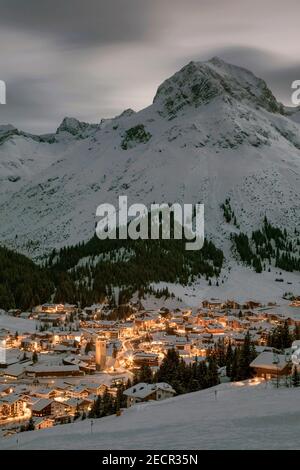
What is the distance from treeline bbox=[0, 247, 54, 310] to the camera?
159 metres

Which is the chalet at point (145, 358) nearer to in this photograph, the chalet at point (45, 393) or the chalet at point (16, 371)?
the chalet at point (16, 371)

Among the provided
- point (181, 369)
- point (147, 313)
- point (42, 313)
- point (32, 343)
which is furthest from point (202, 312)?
point (181, 369)

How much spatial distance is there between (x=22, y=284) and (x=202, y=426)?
138m

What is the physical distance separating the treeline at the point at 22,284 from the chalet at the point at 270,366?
4293 inches

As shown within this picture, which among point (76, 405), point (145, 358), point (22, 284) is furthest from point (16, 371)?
point (22, 284)

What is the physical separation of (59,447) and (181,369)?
38.1m

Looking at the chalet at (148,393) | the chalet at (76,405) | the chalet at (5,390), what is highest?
the chalet at (148,393)

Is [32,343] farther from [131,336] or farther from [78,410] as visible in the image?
[78,410]

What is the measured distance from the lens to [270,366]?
55.5 metres

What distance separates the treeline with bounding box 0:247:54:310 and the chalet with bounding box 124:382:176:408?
98212 millimetres

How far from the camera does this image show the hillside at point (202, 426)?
2808 centimetres

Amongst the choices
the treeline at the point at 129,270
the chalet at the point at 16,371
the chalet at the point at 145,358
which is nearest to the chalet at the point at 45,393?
the chalet at the point at 16,371

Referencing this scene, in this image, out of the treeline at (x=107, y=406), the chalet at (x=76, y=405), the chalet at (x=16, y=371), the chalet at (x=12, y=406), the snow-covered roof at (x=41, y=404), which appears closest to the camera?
the treeline at (x=107, y=406)

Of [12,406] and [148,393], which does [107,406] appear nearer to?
[148,393]
